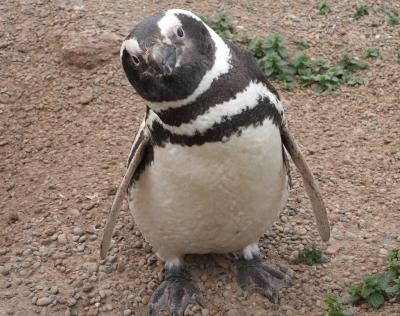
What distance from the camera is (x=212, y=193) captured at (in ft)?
7.20

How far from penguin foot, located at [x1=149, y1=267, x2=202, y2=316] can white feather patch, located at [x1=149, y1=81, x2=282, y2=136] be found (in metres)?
0.80

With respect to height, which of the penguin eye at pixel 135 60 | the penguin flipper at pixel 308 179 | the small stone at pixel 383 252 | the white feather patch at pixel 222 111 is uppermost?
the penguin eye at pixel 135 60

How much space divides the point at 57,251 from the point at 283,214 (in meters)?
1.00

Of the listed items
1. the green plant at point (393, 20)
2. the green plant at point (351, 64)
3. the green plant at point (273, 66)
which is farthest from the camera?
the green plant at point (393, 20)

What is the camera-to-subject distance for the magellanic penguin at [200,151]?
6.34 feet

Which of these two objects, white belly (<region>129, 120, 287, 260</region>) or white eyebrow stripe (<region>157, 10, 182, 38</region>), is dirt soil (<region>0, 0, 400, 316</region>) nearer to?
white belly (<region>129, 120, 287, 260</region>)

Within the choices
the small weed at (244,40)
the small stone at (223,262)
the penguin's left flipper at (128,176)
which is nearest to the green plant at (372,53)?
the small weed at (244,40)

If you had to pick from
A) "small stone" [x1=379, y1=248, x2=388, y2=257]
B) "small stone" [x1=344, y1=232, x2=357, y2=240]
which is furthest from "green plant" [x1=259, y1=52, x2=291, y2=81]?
"small stone" [x1=379, y1=248, x2=388, y2=257]

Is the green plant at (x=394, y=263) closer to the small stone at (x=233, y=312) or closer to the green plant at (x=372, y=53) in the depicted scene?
the small stone at (x=233, y=312)

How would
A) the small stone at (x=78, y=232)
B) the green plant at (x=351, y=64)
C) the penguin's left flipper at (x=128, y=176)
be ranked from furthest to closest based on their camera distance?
the green plant at (x=351, y=64) → the small stone at (x=78, y=232) → the penguin's left flipper at (x=128, y=176)

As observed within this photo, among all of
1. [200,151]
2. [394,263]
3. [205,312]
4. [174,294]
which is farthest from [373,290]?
[200,151]

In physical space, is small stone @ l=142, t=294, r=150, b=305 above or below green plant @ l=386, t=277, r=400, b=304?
below

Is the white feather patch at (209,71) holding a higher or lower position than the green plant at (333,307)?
higher

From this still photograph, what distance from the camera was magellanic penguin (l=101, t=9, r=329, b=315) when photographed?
1933mm
